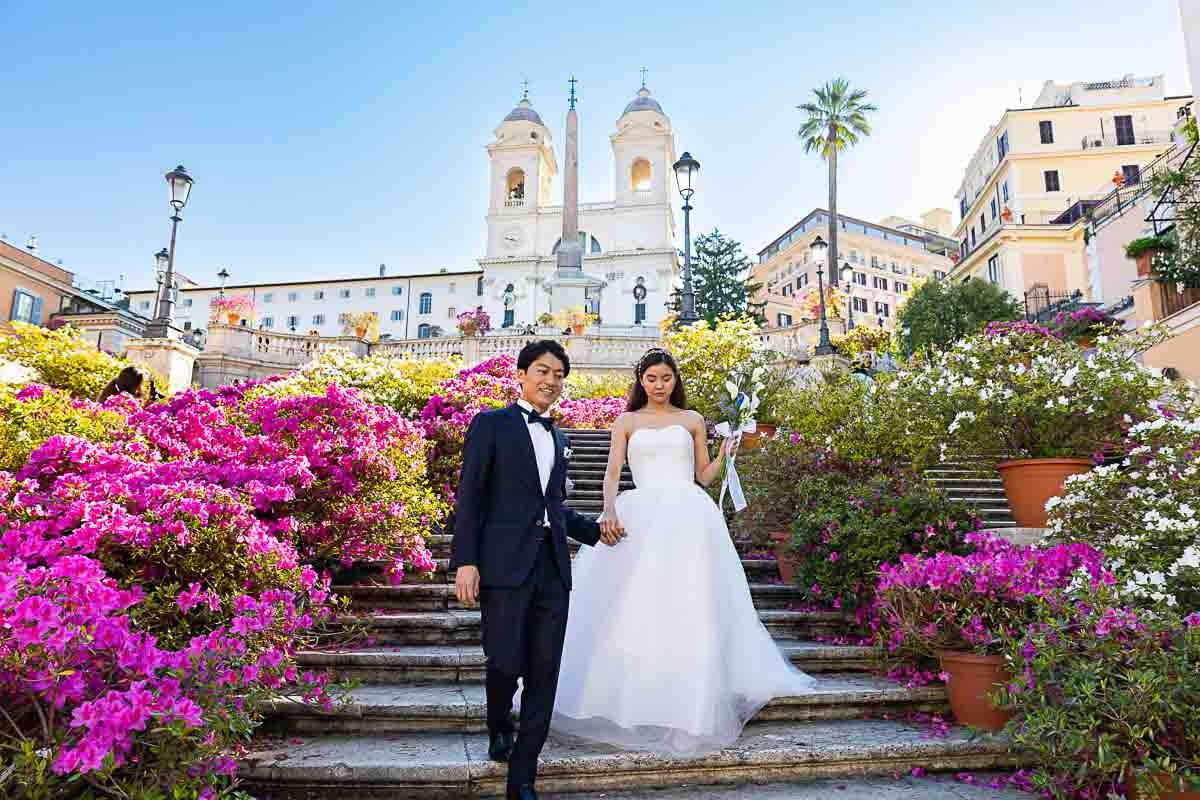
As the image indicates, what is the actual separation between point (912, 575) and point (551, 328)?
24892 millimetres

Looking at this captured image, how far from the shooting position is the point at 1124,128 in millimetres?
40938

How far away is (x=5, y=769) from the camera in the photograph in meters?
2.40

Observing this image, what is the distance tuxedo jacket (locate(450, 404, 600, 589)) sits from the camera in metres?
3.27

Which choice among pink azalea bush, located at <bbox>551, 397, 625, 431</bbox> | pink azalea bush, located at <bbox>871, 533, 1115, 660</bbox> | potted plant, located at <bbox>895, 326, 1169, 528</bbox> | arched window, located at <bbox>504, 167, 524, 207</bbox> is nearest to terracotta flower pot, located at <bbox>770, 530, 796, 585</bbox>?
pink azalea bush, located at <bbox>871, 533, 1115, 660</bbox>

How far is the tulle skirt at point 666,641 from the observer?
379cm

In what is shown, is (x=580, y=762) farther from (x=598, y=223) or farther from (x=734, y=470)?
(x=598, y=223)

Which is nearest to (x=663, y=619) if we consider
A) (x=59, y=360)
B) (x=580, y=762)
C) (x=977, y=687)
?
(x=580, y=762)

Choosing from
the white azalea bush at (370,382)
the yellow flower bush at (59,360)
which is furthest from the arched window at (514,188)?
the white azalea bush at (370,382)

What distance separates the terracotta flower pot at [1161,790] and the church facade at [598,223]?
51.3 metres

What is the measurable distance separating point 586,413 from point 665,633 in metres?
11.1

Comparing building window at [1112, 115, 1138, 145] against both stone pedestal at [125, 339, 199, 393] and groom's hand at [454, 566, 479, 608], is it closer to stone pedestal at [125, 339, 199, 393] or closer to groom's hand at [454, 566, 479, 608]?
stone pedestal at [125, 339, 199, 393]

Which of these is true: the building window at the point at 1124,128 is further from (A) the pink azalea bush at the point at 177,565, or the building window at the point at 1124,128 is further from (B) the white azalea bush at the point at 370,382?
(A) the pink azalea bush at the point at 177,565

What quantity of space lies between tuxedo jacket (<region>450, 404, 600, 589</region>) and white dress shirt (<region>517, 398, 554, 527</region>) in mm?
22

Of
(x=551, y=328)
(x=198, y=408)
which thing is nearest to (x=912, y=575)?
(x=198, y=408)
